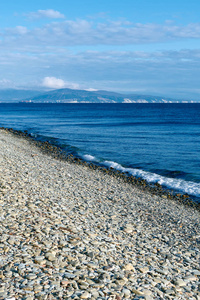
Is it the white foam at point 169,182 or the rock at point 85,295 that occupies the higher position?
the rock at point 85,295

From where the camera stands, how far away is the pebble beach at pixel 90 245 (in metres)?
6.69

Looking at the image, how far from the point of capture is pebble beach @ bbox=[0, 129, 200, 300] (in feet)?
21.9

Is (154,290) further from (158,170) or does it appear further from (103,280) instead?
(158,170)

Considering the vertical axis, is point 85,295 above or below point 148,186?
above

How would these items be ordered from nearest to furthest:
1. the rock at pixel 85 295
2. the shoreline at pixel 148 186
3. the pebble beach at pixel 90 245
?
the rock at pixel 85 295 → the pebble beach at pixel 90 245 → the shoreline at pixel 148 186

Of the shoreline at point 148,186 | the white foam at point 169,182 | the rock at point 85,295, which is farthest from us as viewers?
the white foam at point 169,182

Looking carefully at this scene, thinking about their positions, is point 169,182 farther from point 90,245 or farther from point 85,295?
point 85,295

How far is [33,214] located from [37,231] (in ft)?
4.77

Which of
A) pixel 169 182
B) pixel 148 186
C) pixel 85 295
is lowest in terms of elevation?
pixel 148 186

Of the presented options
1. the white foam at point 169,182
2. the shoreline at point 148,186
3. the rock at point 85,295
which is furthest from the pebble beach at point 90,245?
the white foam at point 169,182

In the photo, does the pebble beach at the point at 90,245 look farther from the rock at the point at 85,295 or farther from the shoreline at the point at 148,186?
the shoreline at the point at 148,186

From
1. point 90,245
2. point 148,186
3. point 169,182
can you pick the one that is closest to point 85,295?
point 90,245

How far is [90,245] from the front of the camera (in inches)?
349

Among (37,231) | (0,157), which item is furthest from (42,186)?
(0,157)
